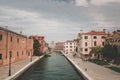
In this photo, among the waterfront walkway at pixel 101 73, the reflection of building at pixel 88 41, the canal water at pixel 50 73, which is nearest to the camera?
the waterfront walkway at pixel 101 73

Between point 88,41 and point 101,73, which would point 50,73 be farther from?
point 88,41

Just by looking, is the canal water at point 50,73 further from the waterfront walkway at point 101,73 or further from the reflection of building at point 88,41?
the reflection of building at point 88,41

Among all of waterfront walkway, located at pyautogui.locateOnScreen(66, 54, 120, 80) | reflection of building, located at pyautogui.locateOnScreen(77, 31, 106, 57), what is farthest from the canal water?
reflection of building, located at pyautogui.locateOnScreen(77, 31, 106, 57)

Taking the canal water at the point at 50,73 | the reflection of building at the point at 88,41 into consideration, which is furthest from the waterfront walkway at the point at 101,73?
the reflection of building at the point at 88,41

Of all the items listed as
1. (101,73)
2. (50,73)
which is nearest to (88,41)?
(50,73)

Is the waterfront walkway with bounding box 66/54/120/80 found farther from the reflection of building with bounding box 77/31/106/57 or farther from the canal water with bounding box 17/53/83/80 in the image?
the reflection of building with bounding box 77/31/106/57

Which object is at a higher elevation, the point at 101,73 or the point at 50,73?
the point at 101,73

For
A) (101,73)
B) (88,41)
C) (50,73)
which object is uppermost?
(88,41)

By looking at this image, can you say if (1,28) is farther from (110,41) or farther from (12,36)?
(110,41)

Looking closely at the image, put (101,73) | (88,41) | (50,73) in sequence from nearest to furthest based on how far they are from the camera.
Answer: (101,73), (50,73), (88,41)

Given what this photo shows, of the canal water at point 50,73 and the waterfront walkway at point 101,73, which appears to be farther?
the canal water at point 50,73

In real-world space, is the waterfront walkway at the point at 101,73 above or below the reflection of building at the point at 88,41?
below

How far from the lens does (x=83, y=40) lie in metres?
95.3

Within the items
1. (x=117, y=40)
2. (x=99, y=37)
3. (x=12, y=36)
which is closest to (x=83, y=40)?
(x=99, y=37)
